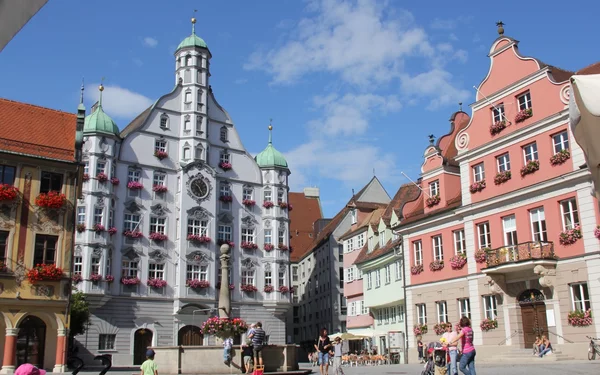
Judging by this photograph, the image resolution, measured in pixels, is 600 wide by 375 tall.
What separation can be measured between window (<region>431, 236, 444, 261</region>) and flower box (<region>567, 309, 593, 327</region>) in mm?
9576

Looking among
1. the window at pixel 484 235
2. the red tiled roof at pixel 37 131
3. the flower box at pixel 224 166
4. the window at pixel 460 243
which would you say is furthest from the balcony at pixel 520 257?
the flower box at pixel 224 166

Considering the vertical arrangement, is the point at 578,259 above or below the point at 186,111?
below

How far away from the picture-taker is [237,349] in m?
23.8

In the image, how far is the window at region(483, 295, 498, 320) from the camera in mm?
31875

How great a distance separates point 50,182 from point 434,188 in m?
21.7

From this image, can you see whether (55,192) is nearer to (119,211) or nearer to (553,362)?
(119,211)

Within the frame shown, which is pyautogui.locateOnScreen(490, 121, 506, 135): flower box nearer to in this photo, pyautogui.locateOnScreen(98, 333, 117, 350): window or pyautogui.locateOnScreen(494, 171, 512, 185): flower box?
pyautogui.locateOnScreen(494, 171, 512, 185): flower box

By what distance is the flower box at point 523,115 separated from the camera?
30.9m

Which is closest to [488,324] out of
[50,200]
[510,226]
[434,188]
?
[510,226]

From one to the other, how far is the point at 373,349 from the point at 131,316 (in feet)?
60.2

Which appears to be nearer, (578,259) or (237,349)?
(237,349)

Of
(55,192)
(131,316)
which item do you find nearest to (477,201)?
(55,192)

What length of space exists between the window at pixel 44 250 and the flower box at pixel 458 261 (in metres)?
20.9

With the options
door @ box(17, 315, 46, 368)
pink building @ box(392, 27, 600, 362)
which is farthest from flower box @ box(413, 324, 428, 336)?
door @ box(17, 315, 46, 368)
